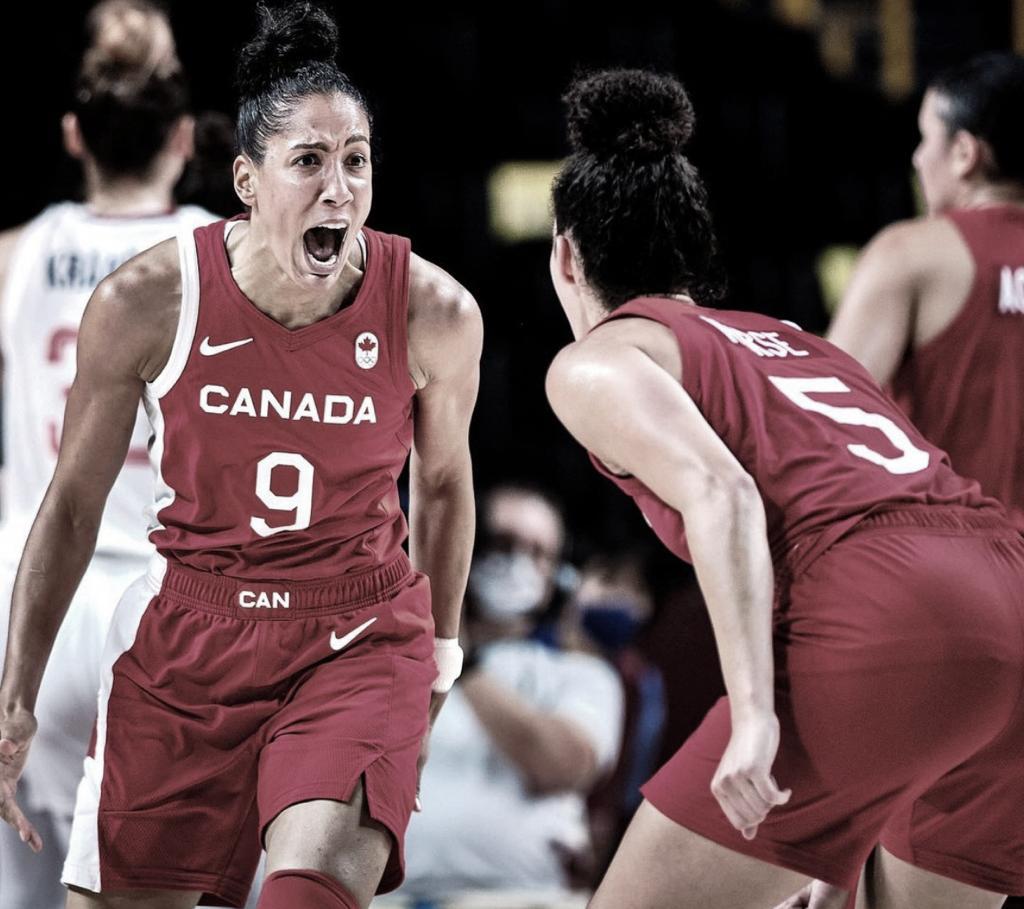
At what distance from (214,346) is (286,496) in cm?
26

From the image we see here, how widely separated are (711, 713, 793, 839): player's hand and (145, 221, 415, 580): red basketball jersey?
75 cm

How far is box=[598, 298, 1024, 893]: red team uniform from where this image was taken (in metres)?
2.17

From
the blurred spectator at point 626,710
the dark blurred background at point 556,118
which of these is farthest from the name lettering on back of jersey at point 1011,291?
the dark blurred background at point 556,118

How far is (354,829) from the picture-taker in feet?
7.66

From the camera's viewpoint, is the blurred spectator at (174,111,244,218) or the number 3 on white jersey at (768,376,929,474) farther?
the blurred spectator at (174,111,244,218)

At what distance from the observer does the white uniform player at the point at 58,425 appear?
320 centimetres

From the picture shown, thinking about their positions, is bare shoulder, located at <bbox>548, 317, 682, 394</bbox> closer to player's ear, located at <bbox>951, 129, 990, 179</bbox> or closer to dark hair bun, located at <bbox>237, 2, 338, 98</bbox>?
dark hair bun, located at <bbox>237, 2, 338, 98</bbox>

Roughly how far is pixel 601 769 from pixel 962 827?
1.70 metres

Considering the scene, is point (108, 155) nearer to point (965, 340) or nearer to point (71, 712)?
point (71, 712)

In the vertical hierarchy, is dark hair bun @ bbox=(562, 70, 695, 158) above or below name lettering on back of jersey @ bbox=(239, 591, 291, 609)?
above

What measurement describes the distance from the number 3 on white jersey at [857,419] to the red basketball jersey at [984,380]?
96 centimetres

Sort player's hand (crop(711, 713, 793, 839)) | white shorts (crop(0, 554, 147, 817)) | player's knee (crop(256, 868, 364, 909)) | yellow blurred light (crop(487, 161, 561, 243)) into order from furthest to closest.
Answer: yellow blurred light (crop(487, 161, 561, 243)) → white shorts (crop(0, 554, 147, 817)) → player's knee (crop(256, 868, 364, 909)) → player's hand (crop(711, 713, 793, 839))

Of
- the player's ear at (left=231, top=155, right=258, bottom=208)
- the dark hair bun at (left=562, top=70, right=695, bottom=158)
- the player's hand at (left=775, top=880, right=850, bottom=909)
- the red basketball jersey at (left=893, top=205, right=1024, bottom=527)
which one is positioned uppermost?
the dark hair bun at (left=562, top=70, right=695, bottom=158)

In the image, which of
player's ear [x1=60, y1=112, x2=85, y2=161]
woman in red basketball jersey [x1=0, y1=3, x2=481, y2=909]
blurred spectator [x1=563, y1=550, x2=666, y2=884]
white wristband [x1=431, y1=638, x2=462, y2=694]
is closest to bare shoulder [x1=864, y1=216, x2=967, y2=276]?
woman in red basketball jersey [x1=0, y1=3, x2=481, y2=909]
